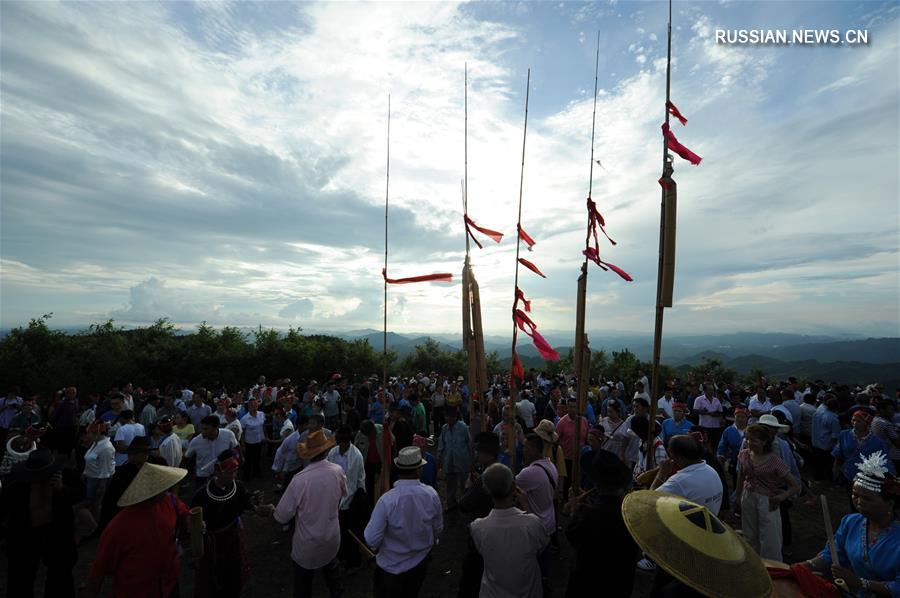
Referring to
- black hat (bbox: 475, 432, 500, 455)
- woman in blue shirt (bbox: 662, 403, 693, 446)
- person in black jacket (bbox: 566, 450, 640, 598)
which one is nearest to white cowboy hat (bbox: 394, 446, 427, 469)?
black hat (bbox: 475, 432, 500, 455)

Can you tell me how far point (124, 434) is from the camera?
26.0 feet

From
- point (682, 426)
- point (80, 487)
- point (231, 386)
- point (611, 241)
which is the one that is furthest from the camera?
point (231, 386)

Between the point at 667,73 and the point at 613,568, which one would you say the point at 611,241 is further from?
the point at 613,568

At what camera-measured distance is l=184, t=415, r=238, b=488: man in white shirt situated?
695cm

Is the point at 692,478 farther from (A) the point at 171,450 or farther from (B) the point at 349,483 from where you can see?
(A) the point at 171,450

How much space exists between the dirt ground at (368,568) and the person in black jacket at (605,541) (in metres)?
2.94

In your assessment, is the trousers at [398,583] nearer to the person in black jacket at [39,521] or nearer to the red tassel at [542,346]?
the red tassel at [542,346]

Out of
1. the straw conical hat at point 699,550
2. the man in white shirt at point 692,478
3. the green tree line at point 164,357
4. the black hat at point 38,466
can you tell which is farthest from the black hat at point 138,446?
the green tree line at point 164,357

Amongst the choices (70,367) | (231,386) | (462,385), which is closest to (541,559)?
(462,385)

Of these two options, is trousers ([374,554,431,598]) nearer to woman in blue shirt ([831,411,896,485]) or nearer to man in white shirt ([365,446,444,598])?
man in white shirt ([365,446,444,598])

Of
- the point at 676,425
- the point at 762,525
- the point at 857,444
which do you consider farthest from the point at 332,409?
the point at 857,444

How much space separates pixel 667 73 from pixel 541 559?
20.2 feet

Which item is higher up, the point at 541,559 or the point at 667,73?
the point at 667,73

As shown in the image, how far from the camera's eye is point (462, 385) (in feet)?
56.5
